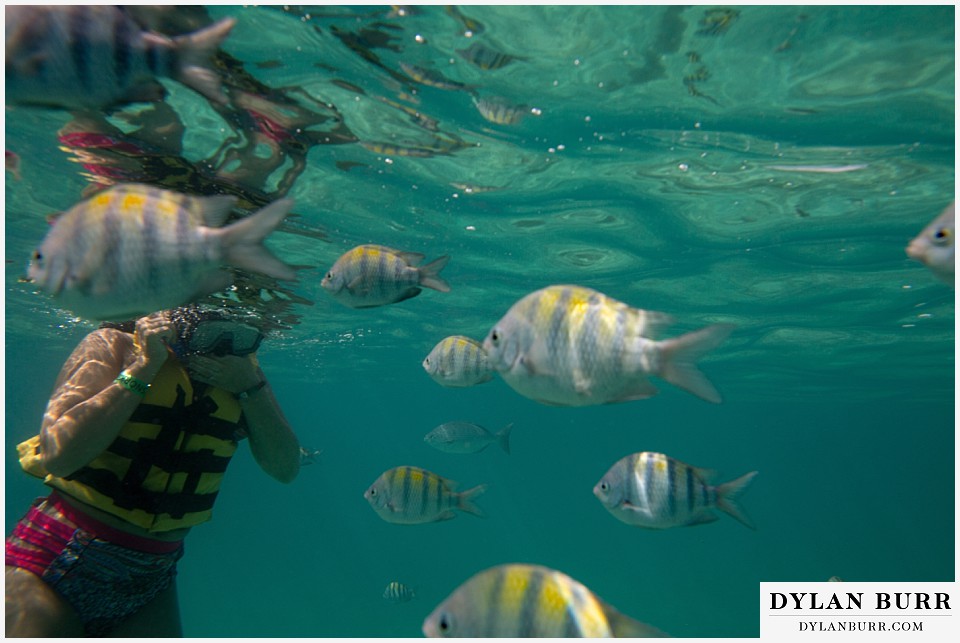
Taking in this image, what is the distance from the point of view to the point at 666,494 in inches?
183

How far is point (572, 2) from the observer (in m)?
6.82

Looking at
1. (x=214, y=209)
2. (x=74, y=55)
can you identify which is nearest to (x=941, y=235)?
(x=214, y=209)

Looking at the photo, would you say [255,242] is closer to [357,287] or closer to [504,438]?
[357,287]

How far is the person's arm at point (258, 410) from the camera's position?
5418 millimetres

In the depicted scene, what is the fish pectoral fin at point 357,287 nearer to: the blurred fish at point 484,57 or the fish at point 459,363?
the fish at point 459,363

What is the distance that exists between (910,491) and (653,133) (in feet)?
571

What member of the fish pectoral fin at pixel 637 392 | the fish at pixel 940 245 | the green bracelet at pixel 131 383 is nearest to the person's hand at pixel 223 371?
the green bracelet at pixel 131 383

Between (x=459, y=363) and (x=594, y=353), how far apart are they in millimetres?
2746

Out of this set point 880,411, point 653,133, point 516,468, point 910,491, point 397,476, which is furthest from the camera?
point 516,468

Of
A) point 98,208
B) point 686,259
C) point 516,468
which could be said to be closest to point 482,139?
point 98,208

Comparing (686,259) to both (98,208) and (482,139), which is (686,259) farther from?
(98,208)

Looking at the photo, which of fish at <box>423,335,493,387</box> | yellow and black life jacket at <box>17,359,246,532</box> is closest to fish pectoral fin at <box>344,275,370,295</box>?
fish at <box>423,335,493,387</box>

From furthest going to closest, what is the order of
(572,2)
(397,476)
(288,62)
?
(288,62) < (572,2) < (397,476)

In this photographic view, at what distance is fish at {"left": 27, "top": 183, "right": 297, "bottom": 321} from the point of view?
283 cm
